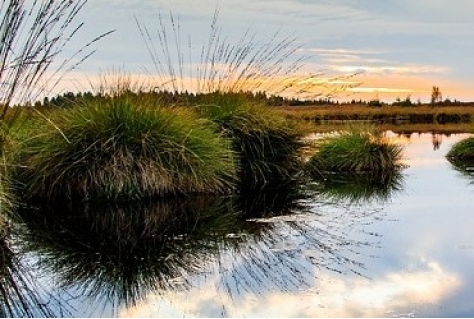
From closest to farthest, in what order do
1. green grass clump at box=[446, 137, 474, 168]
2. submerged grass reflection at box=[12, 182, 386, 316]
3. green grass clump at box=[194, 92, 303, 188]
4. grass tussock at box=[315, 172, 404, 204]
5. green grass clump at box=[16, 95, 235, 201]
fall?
1. submerged grass reflection at box=[12, 182, 386, 316]
2. green grass clump at box=[16, 95, 235, 201]
3. grass tussock at box=[315, 172, 404, 204]
4. green grass clump at box=[194, 92, 303, 188]
5. green grass clump at box=[446, 137, 474, 168]

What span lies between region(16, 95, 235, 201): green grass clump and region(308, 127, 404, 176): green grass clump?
317cm

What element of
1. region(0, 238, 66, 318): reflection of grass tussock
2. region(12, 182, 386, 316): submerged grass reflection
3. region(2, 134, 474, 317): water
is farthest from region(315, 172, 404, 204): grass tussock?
region(0, 238, 66, 318): reflection of grass tussock

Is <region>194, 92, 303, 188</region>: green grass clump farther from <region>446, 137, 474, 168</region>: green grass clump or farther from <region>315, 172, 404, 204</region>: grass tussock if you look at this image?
<region>446, 137, 474, 168</region>: green grass clump

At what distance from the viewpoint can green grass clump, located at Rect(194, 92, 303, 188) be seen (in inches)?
290

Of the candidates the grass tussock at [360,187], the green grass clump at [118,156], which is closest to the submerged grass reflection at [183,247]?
the green grass clump at [118,156]

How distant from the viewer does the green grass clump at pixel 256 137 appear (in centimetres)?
736

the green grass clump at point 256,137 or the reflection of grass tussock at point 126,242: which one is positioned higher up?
the green grass clump at point 256,137

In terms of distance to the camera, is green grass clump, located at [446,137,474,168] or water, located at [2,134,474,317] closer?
water, located at [2,134,474,317]

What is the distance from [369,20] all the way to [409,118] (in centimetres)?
2482

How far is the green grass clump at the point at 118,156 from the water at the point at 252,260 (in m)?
0.39

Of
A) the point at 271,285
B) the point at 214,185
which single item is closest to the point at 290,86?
the point at 214,185

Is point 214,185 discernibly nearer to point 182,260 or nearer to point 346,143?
point 182,260

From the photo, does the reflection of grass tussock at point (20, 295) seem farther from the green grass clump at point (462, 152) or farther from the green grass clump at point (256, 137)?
the green grass clump at point (462, 152)

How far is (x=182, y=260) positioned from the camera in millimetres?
3547
